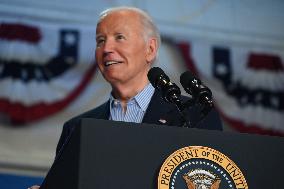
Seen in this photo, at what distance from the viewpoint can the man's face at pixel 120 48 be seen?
179 cm

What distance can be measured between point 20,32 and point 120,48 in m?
1.89

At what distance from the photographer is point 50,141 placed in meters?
3.44

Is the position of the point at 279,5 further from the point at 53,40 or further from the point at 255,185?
the point at 255,185

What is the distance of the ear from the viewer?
1.94 metres

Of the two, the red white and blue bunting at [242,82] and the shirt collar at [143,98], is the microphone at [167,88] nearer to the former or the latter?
the shirt collar at [143,98]

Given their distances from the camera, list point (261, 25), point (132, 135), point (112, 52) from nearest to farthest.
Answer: point (132, 135)
point (112, 52)
point (261, 25)

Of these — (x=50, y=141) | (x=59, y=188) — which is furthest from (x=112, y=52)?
(x=50, y=141)

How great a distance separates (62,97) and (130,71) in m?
1.75

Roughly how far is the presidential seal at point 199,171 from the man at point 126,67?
2.39ft

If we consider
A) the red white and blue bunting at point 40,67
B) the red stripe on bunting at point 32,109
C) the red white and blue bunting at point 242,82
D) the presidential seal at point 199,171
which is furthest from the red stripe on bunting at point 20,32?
the presidential seal at point 199,171

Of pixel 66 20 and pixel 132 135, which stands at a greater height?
pixel 66 20

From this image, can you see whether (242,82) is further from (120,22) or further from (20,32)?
(120,22)

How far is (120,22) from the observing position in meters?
1.83

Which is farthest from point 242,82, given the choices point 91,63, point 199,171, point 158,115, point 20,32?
point 199,171
